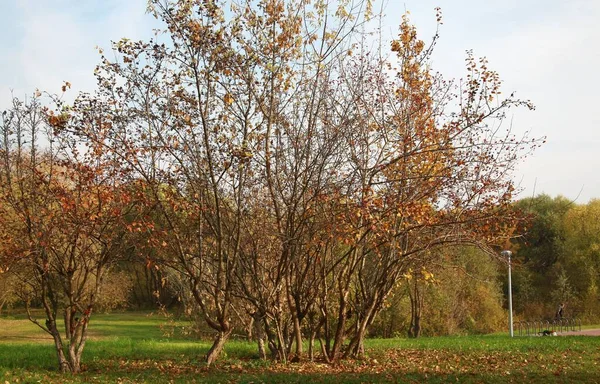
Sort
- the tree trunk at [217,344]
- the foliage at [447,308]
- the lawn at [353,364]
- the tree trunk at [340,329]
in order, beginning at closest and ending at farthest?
the lawn at [353,364]
the tree trunk at [217,344]
the tree trunk at [340,329]
the foliage at [447,308]

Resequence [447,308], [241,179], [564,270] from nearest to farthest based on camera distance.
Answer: [241,179], [447,308], [564,270]


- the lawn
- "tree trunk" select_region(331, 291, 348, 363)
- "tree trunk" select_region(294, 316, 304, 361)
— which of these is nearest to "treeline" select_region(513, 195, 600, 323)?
the lawn

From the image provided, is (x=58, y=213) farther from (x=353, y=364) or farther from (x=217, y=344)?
(x=353, y=364)

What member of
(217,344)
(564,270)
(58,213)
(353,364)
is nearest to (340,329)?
(353,364)

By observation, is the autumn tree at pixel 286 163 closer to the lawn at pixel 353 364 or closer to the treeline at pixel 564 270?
the lawn at pixel 353 364

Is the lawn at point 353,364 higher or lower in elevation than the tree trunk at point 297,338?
lower

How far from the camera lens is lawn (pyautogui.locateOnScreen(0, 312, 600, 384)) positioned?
997 cm

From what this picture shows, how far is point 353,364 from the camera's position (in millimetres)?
12344

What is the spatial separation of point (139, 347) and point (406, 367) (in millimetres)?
6575

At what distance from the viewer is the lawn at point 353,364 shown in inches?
392

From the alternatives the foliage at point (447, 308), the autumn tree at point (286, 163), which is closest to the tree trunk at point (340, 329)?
the autumn tree at point (286, 163)

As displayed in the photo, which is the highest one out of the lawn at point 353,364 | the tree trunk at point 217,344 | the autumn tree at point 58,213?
the autumn tree at point 58,213

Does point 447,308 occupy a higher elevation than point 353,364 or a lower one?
higher

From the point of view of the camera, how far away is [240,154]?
32.5 ft
